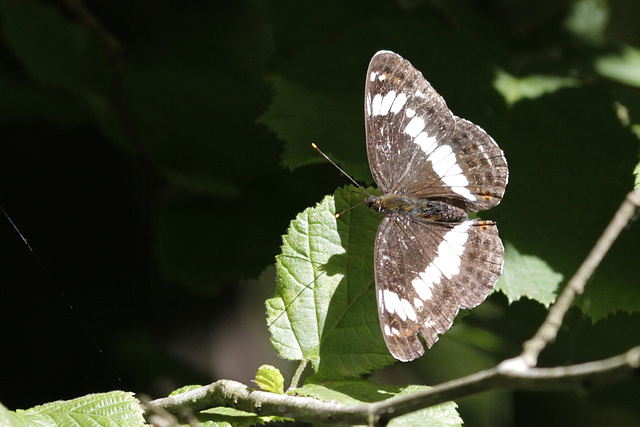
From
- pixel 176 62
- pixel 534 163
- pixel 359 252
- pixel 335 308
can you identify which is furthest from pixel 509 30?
pixel 335 308

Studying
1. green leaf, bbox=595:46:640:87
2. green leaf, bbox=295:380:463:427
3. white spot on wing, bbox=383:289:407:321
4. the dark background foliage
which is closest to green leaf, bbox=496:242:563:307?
the dark background foliage

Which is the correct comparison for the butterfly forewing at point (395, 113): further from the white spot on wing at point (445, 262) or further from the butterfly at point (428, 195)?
the white spot on wing at point (445, 262)

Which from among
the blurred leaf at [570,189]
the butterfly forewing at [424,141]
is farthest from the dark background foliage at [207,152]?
the butterfly forewing at [424,141]

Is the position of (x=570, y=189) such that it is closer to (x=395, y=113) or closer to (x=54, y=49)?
(x=395, y=113)

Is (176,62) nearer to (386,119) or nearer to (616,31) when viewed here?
(386,119)

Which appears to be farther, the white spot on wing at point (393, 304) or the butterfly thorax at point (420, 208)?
the butterfly thorax at point (420, 208)

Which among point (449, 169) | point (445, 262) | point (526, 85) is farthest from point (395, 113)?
point (526, 85)

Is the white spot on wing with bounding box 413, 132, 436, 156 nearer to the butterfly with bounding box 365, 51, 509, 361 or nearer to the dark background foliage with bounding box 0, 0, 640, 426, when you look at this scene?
the butterfly with bounding box 365, 51, 509, 361
